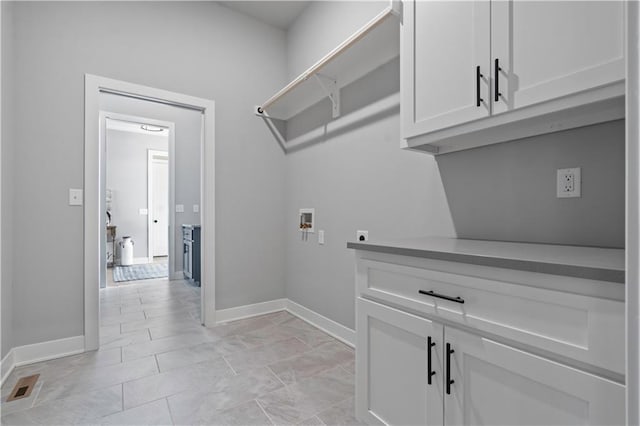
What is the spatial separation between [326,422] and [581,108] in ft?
5.33

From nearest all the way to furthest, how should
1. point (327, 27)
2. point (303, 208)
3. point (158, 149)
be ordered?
point (327, 27) < point (303, 208) < point (158, 149)

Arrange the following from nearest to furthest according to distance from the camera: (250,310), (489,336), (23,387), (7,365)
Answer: (489,336)
(23,387)
(7,365)
(250,310)

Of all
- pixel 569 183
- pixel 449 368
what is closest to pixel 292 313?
pixel 449 368

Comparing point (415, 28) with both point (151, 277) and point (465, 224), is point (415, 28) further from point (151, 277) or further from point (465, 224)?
point (151, 277)

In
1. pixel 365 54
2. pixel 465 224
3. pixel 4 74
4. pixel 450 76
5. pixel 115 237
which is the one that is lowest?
pixel 115 237

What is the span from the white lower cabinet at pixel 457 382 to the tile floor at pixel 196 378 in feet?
1.23

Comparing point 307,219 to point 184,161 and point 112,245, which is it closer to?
point 184,161

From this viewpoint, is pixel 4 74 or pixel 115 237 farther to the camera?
pixel 115 237

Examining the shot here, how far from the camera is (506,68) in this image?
1.14m

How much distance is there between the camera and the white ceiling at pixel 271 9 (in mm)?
2906

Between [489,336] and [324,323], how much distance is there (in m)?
1.86

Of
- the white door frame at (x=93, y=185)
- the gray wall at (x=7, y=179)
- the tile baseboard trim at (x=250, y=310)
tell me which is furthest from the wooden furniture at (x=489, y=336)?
the gray wall at (x=7, y=179)

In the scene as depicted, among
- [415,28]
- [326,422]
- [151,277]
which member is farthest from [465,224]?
[151,277]

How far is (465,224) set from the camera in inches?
65.5
